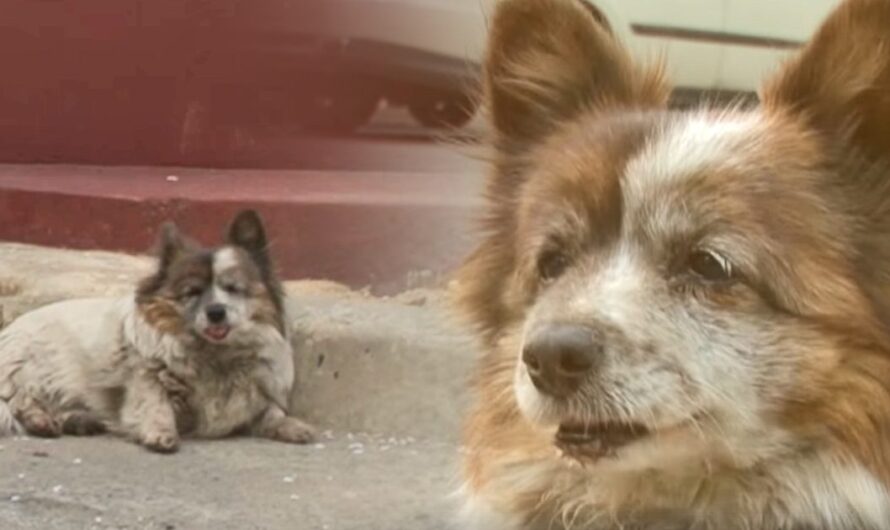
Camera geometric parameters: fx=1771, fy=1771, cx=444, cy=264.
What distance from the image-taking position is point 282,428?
18.2 ft

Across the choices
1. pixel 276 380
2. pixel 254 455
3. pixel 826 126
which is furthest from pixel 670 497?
pixel 276 380

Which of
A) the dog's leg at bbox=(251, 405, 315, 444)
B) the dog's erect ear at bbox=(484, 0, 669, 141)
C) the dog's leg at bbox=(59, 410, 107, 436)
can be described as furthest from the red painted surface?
the dog's erect ear at bbox=(484, 0, 669, 141)

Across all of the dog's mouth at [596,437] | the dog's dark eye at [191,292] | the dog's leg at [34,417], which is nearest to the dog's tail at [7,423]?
the dog's leg at [34,417]

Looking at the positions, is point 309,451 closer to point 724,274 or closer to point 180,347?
point 180,347

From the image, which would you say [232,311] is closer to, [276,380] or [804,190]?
[276,380]

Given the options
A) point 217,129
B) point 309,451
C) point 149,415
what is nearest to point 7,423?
point 149,415

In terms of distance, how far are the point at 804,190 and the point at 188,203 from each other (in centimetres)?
340

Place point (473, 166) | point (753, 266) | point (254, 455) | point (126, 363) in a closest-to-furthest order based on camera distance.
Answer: point (753, 266)
point (473, 166)
point (254, 455)
point (126, 363)

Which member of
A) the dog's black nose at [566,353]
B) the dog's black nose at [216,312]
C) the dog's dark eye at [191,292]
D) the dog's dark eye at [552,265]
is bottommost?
the dog's black nose at [216,312]

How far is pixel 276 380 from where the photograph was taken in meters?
5.80

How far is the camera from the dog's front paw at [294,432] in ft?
17.9

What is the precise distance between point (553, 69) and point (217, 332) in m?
2.57

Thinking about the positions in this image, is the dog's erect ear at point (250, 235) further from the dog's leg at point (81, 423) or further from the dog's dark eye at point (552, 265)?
the dog's dark eye at point (552, 265)

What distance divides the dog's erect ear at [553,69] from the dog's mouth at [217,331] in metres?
2.43
